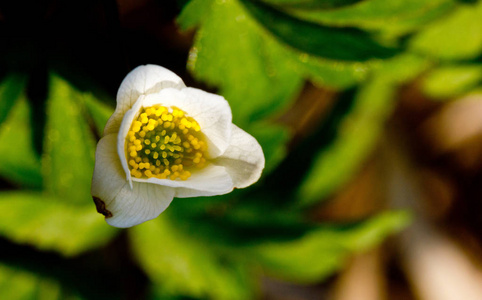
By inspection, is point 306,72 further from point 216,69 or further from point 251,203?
point 251,203

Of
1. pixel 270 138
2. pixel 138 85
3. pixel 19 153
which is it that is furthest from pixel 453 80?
pixel 19 153

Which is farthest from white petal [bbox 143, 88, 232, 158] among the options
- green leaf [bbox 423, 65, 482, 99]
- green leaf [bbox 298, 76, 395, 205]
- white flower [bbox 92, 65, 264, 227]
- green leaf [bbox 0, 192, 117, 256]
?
green leaf [bbox 423, 65, 482, 99]

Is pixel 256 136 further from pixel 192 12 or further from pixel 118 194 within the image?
pixel 118 194

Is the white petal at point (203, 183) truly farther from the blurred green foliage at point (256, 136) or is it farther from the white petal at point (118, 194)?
the blurred green foliage at point (256, 136)

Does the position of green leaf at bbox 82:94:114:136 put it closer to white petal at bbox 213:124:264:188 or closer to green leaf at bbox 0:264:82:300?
white petal at bbox 213:124:264:188

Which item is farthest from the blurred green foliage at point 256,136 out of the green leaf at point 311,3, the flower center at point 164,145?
the flower center at point 164,145

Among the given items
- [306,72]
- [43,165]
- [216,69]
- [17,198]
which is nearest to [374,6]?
[306,72]
